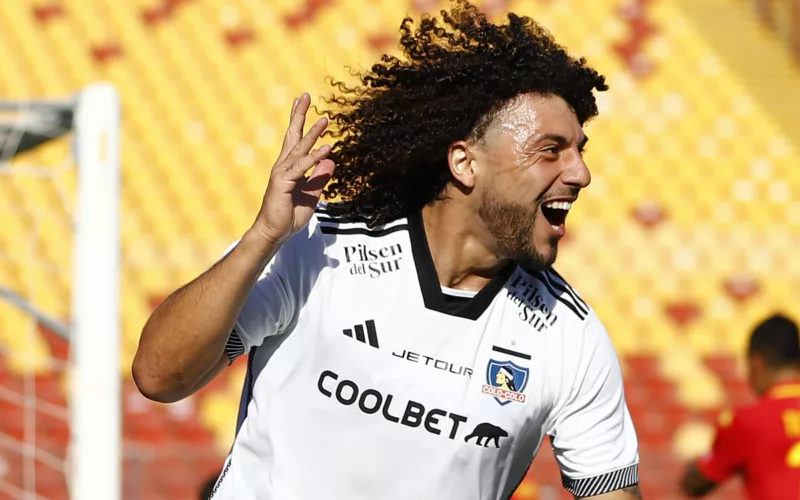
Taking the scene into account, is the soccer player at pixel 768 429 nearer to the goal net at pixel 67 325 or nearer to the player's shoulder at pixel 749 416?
the player's shoulder at pixel 749 416

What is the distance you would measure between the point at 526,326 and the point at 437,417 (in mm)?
335

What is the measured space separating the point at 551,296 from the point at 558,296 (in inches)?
0.7

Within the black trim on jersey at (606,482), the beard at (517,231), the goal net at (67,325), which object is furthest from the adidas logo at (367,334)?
the goal net at (67,325)

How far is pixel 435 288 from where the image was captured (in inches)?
Answer: 100

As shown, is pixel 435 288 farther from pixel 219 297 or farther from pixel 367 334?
pixel 219 297

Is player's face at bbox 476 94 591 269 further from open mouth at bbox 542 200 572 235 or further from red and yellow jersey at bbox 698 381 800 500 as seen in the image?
red and yellow jersey at bbox 698 381 800 500

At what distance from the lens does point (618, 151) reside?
10.8 m

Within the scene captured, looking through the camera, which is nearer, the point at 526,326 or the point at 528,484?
the point at 526,326

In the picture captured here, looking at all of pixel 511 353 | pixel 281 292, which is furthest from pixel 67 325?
pixel 511 353

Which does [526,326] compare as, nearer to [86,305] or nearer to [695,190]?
[86,305]

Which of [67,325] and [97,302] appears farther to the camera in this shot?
[67,325]

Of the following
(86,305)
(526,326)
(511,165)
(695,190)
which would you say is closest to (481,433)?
(526,326)

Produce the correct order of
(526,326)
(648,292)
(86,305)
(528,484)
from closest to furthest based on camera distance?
(526,326), (86,305), (528,484), (648,292)

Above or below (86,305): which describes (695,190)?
above
